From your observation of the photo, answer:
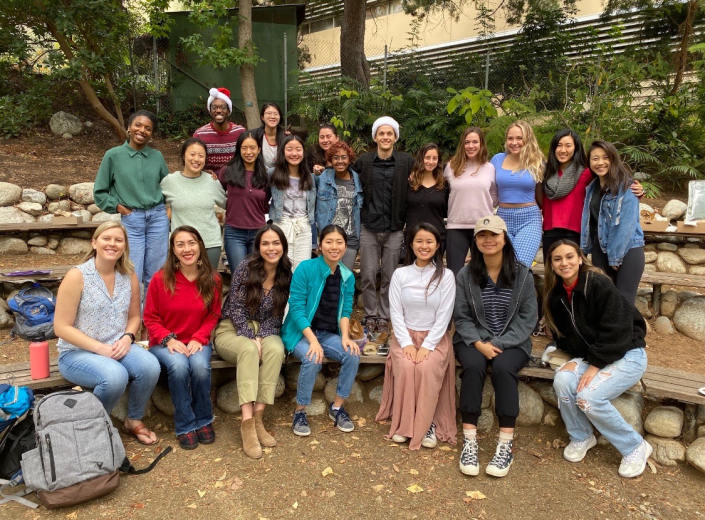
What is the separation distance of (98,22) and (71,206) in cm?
298

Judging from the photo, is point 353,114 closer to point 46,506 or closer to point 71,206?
point 71,206

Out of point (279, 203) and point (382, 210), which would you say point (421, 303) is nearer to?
point (382, 210)

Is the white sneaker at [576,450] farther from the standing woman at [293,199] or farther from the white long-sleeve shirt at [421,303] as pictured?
the standing woman at [293,199]

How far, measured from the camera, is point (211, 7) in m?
8.22

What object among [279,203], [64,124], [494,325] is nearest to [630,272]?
[494,325]

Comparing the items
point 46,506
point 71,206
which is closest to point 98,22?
point 71,206

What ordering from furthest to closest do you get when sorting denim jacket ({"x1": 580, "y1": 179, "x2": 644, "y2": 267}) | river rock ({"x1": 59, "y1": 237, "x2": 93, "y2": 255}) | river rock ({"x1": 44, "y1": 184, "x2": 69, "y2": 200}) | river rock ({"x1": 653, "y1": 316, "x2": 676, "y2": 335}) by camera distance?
river rock ({"x1": 44, "y1": 184, "x2": 69, "y2": 200}) → river rock ({"x1": 59, "y1": 237, "x2": 93, "y2": 255}) → river rock ({"x1": 653, "y1": 316, "x2": 676, "y2": 335}) → denim jacket ({"x1": 580, "y1": 179, "x2": 644, "y2": 267})

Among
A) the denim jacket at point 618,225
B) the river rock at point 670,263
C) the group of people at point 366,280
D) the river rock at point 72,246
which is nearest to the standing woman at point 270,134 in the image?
the group of people at point 366,280

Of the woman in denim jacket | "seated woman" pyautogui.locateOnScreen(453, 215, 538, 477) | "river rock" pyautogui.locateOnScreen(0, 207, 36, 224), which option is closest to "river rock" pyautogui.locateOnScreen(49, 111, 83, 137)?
"river rock" pyautogui.locateOnScreen(0, 207, 36, 224)

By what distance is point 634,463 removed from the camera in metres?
3.24

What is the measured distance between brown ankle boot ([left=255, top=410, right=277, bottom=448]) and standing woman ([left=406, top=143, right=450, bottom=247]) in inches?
74.3

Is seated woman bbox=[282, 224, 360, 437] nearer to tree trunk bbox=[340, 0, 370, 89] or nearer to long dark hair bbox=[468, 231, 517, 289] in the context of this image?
long dark hair bbox=[468, 231, 517, 289]

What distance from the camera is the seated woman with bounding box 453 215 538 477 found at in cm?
331

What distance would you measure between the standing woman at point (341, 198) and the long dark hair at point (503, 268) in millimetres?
1185
